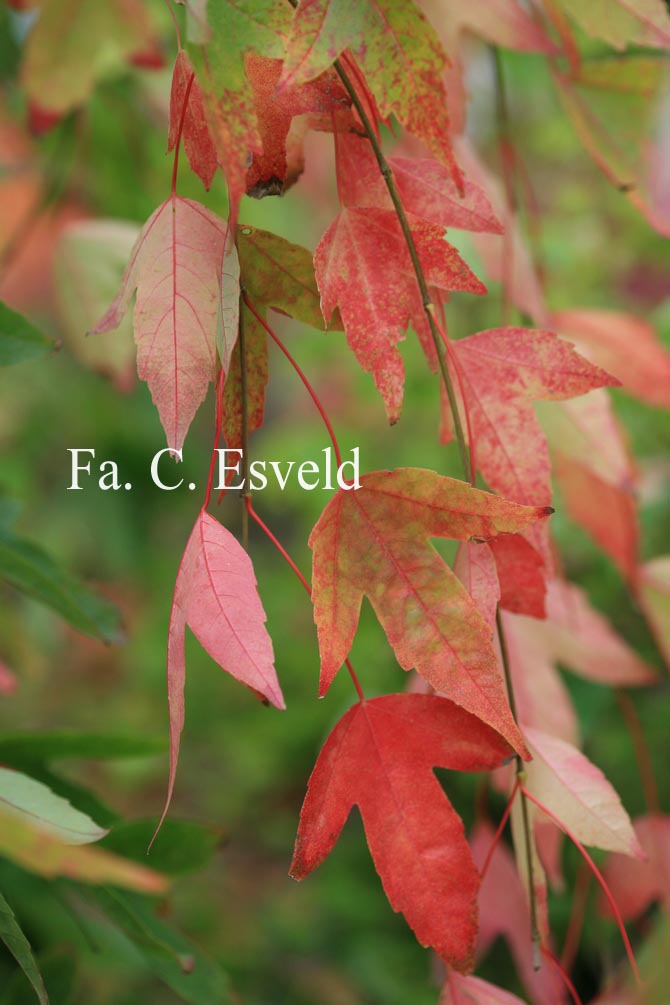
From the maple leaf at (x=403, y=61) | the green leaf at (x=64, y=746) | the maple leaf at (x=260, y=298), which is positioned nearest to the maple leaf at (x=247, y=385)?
the maple leaf at (x=260, y=298)

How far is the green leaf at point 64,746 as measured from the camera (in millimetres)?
519

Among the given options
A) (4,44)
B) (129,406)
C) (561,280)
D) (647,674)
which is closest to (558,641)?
(647,674)

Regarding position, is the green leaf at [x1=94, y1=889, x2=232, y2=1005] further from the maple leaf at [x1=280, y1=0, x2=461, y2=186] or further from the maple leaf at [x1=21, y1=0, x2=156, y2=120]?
the maple leaf at [x1=21, y1=0, x2=156, y2=120]

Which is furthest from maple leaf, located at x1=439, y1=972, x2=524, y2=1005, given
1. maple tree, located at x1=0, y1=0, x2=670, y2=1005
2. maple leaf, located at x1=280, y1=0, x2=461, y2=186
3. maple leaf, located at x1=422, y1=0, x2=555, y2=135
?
maple leaf, located at x1=422, y1=0, x2=555, y2=135

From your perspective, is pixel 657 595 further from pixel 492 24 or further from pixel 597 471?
pixel 492 24

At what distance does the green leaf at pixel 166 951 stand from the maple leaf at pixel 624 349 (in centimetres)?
45

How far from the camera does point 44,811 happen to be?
1.26ft

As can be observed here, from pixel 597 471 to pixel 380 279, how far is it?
263 mm

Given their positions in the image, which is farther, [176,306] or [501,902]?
[501,902]

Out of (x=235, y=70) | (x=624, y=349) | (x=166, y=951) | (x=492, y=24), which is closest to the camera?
(x=235, y=70)

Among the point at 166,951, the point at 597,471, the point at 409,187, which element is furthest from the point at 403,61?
the point at 166,951

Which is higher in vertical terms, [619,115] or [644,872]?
[619,115]

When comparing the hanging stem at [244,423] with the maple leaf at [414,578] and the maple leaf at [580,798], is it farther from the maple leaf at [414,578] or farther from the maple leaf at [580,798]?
the maple leaf at [580,798]

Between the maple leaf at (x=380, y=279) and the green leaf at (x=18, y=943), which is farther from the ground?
the maple leaf at (x=380, y=279)
